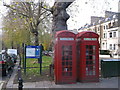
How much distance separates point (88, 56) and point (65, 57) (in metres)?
1.09

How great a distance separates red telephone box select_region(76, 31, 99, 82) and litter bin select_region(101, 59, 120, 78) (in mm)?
1281

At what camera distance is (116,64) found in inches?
314

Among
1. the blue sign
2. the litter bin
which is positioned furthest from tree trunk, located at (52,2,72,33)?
the litter bin

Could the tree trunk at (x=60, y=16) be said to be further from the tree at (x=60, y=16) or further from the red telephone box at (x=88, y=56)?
the red telephone box at (x=88, y=56)

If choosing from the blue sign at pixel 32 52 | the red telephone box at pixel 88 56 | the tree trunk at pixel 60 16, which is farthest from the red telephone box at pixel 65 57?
the blue sign at pixel 32 52

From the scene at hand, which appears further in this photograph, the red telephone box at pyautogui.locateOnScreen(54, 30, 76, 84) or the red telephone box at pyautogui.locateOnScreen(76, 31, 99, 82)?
the red telephone box at pyautogui.locateOnScreen(76, 31, 99, 82)

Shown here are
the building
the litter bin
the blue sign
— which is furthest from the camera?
the building

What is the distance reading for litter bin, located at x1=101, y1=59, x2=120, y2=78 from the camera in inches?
308

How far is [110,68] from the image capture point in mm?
7891

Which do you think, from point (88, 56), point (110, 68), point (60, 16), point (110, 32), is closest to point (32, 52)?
point (60, 16)

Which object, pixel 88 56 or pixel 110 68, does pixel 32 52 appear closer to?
pixel 88 56

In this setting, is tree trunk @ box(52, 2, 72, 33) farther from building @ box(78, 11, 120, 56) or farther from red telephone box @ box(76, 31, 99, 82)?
building @ box(78, 11, 120, 56)

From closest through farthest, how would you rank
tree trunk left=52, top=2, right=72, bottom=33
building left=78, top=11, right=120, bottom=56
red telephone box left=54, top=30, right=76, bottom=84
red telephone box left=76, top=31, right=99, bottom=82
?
red telephone box left=54, top=30, right=76, bottom=84 < red telephone box left=76, top=31, right=99, bottom=82 < tree trunk left=52, top=2, right=72, bottom=33 < building left=78, top=11, right=120, bottom=56

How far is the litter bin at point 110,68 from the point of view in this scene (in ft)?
25.6
